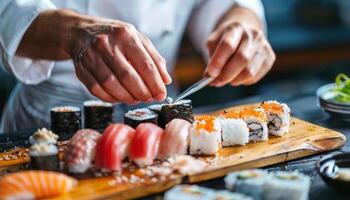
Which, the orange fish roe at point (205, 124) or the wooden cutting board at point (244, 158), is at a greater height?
the orange fish roe at point (205, 124)

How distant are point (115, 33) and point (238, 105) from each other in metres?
0.88

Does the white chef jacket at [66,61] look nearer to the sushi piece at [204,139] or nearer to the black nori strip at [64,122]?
the black nori strip at [64,122]

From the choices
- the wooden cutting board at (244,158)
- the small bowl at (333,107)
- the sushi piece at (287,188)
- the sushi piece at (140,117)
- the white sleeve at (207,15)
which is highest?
the white sleeve at (207,15)

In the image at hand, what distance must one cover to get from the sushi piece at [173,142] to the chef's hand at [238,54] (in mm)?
543

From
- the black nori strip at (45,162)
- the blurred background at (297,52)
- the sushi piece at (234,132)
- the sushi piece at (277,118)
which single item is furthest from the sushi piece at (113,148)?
the blurred background at (297,52)

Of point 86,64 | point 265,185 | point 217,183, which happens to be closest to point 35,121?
point 86,64

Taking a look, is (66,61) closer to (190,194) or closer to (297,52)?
(190,194)

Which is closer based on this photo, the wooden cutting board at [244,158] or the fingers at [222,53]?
the wooden cutting board at [244,158]

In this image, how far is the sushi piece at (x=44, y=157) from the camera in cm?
186

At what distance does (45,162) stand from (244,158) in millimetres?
649

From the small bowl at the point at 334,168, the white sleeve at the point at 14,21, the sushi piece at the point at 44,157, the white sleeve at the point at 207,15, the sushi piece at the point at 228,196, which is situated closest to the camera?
the sushi piece at the point at 228,196

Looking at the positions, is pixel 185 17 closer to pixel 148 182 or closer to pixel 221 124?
pixel 221 124

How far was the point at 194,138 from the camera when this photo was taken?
2.03 m

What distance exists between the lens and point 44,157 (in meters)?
1.86
